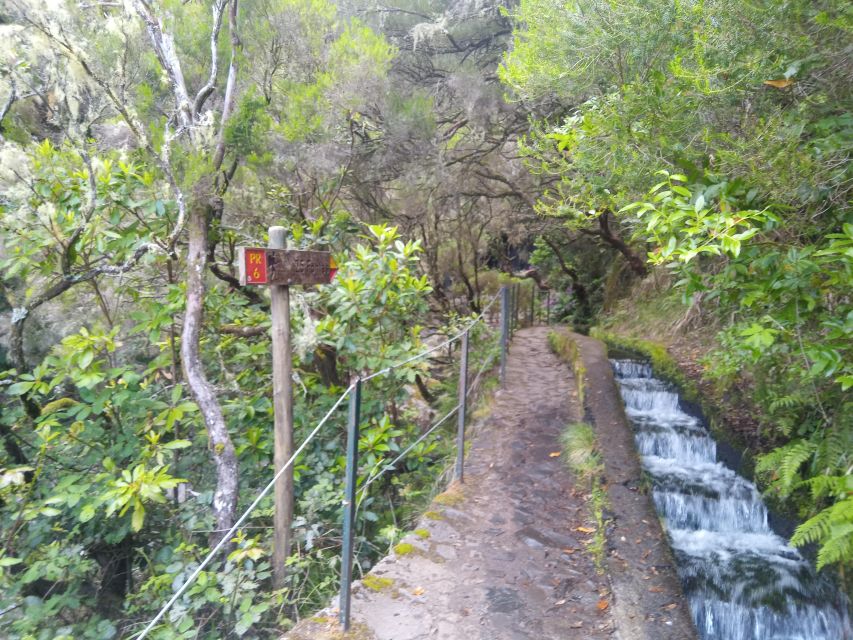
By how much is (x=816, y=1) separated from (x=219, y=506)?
523cm

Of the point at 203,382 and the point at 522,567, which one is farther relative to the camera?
the point at 203,382

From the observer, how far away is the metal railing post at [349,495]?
9.46ft

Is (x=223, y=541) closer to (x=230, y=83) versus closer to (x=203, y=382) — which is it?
(x=203, y=382)

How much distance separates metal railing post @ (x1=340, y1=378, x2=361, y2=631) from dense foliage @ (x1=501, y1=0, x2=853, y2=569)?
70.2 inches

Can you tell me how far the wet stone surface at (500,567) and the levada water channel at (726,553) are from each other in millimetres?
950

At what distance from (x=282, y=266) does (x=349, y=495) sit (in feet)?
6.00

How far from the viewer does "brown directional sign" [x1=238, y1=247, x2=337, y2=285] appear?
→ 3875mm

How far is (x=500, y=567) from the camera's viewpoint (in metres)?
3.88

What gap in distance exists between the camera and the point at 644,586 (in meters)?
3.68

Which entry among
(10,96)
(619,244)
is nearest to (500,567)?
(10,96)

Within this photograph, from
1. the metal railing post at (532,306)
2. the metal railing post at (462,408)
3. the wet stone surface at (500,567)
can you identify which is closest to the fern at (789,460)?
the wet stone surface at (500,567)

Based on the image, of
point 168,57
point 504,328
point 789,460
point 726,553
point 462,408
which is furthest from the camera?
point 504,328

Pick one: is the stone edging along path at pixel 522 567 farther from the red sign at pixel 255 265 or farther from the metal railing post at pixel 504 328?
the red sign at pixel 255 265

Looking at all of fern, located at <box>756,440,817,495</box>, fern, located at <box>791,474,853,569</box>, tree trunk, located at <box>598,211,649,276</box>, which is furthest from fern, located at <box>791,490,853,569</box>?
tree trunk, located at <box>598,211,649,276</box>
